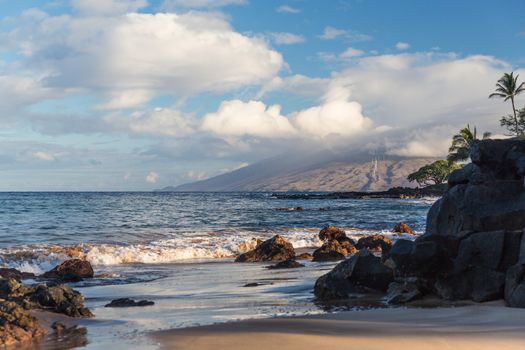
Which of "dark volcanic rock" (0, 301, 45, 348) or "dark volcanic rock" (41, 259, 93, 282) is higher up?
"dark volcanic rock" (0, 301, 45, 348)

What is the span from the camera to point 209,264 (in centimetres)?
2022

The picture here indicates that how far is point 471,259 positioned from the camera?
10.8m

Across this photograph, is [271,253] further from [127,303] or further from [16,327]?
[16,327]

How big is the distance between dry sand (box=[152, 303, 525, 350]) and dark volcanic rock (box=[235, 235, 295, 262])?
37.9 feet

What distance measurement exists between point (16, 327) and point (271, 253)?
13.8 metres

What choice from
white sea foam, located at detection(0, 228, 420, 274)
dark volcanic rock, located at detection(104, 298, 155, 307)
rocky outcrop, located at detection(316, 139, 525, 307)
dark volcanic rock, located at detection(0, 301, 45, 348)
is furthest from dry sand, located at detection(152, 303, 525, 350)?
white sea foam, located at detection(0, 228, 420, 274)

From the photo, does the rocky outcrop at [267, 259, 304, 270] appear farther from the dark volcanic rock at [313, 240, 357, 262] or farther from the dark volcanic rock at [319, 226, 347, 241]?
the dark volcanic rock at [319, 226, 347, 241]

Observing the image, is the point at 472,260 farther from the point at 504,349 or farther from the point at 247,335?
the point at 247,335

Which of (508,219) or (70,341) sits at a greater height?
(508,219)

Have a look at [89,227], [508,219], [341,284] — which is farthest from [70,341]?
[89,227]

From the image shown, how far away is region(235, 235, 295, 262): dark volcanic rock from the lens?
68.1ft

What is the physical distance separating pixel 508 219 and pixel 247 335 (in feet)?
27.1

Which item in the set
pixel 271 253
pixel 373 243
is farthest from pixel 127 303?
pixel 373 243

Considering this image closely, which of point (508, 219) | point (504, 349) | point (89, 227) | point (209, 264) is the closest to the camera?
point (504, 349)
